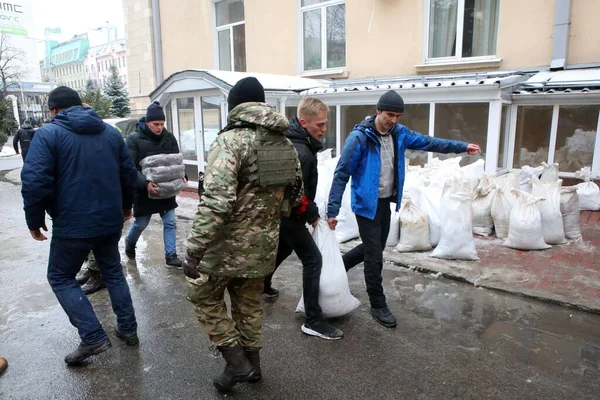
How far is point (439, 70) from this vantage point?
834 centimetres

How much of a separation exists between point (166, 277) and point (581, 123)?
21.9 ft

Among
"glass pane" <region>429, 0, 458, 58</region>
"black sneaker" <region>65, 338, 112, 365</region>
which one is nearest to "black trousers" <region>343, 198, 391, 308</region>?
"black sneaker" <region>65, 338, 112, 365</region>

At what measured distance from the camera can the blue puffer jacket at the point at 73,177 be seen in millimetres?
2697

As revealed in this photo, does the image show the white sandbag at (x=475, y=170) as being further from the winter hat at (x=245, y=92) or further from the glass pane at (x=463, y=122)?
the winter hat at (x=245, y=92)

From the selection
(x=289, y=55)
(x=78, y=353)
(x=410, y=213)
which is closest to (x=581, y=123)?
(x=410, y=213)

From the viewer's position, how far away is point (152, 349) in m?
3.12

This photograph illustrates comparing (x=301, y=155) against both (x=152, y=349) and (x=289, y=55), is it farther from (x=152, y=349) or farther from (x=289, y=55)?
(x=289, y=55)

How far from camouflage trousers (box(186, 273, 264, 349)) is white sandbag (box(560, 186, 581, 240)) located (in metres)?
4.41

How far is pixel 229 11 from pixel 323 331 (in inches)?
448

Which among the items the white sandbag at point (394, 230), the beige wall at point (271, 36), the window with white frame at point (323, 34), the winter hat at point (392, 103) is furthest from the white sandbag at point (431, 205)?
the beige wall at point (271, 36)

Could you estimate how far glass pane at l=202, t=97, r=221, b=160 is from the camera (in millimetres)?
8828

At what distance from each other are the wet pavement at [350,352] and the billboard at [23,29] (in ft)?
211

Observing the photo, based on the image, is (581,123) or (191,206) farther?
(191,206)

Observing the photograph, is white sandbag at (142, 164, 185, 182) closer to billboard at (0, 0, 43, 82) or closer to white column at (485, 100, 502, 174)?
white column at (485, 100, 502, 174)
